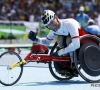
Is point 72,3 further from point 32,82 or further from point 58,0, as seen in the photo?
point 32,82

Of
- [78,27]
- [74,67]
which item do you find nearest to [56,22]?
[78,27]

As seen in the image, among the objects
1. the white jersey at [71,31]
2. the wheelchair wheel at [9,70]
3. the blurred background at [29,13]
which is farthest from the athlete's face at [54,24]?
the blurred background at [29,13]

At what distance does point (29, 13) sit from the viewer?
25125 mm

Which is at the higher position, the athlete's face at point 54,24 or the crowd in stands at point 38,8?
the crowd in stands at point 38,8

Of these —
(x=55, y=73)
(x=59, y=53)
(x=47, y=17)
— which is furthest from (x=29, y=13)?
(x=47, y=17)

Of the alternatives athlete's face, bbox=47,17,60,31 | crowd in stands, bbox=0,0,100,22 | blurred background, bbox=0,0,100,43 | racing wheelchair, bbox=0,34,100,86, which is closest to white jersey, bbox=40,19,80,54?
athlete's face, bbox=47,17,60,31

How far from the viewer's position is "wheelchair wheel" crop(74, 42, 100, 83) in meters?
8.65

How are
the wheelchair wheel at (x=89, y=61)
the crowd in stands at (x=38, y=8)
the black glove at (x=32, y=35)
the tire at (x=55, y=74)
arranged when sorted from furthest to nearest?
the crowd in stands at (x=38, y=8)
the tire at (x=55, y=74)
the black glove at (x=32, y=35)
the wheelchair wheel at (x=89, y=61)

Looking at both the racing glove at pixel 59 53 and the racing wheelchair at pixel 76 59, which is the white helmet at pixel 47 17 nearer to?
the racing wheelchair at pixel 76 59

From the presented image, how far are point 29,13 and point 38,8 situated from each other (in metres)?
1.24

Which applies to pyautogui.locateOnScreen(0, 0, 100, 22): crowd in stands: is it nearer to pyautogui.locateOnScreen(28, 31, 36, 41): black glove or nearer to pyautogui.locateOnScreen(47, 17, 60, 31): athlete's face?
pyautogui.locateOnScreen(28, 31, 36, 41): black glove

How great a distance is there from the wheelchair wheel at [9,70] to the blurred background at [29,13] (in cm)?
1163

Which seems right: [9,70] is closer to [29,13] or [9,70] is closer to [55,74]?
[55,74]

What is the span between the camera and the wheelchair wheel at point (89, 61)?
8.65 m
